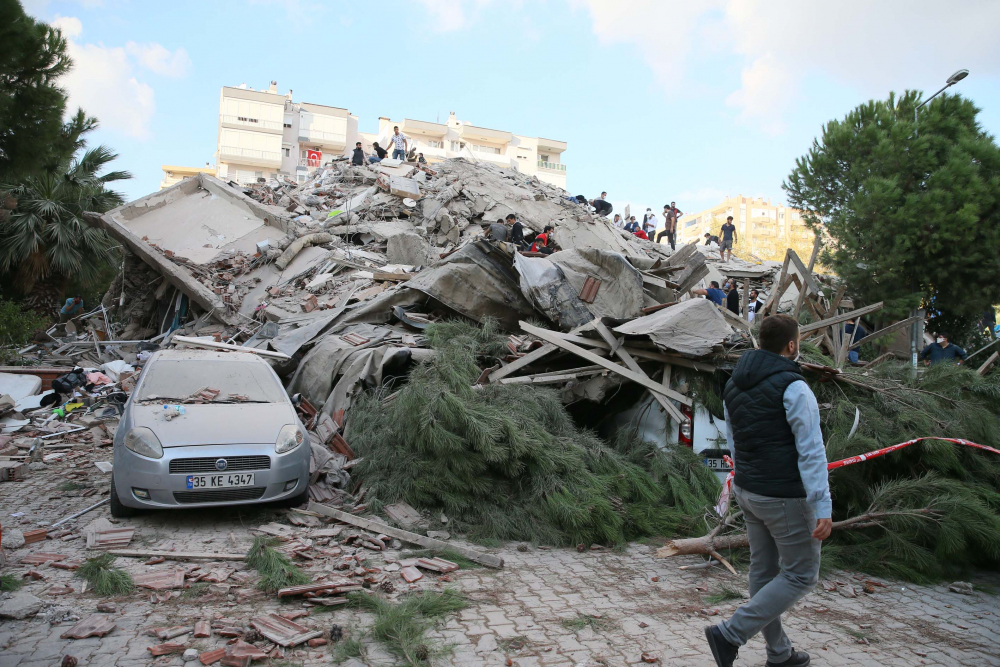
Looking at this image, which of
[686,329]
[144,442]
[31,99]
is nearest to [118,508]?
[144,442]

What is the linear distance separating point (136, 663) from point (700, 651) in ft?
9.62

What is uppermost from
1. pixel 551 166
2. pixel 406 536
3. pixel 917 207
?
pixel 551 166

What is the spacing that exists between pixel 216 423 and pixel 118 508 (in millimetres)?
1027

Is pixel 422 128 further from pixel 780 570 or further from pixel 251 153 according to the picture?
pixel 780 570

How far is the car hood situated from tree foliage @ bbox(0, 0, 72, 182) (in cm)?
554

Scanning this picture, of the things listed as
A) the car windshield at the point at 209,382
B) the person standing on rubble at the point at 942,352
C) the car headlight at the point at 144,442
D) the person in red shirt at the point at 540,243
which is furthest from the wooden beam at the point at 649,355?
the person in red shirt at the point at 540,243

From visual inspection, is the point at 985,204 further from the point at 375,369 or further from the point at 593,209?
the point at 375,369

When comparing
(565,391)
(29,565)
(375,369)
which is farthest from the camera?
(375,369)

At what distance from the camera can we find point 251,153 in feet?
188

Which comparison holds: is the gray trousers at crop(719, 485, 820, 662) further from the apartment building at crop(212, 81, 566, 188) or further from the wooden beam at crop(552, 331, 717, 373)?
the apartment building at crop(212, 81, 566, 188)

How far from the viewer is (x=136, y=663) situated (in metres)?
3.12

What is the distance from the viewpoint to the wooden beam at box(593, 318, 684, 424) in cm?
627

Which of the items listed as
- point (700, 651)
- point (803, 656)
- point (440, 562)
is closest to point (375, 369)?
point (440, 562)

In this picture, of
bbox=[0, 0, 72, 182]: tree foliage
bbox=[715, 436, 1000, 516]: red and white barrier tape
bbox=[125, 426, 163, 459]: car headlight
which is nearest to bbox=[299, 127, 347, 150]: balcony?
bbox=[0, 0, 72, 182]: tree foliage
